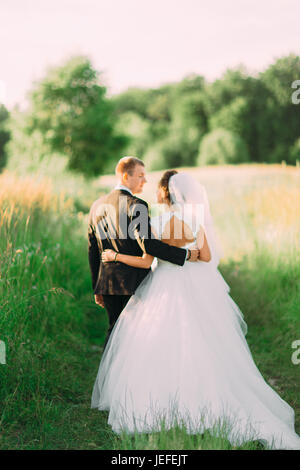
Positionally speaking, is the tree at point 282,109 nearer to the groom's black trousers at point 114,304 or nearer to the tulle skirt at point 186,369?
the groom's black trousers at point 114,304

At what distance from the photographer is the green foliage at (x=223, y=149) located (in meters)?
40.8

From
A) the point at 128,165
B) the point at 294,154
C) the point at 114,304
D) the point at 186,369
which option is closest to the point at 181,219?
the point at 128,165

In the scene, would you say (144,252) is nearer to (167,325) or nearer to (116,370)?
(167,325)

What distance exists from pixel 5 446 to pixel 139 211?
1.82m

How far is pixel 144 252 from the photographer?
3.46m

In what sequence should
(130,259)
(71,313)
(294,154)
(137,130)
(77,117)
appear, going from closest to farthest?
(130,259), (71,313), (77,117), (294,154), (137,130)

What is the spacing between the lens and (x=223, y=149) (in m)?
40.8

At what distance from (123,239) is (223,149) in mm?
38594

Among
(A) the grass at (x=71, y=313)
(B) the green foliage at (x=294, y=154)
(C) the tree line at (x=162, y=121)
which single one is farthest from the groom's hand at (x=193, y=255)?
(B) the green foliage at (x=294, y=154)

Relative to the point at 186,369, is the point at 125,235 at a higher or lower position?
higher

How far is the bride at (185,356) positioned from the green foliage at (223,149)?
38.1 meters

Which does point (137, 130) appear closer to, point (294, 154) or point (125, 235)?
point (294, 154)

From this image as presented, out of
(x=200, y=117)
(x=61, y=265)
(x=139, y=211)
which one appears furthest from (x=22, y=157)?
(x=139, y=211)

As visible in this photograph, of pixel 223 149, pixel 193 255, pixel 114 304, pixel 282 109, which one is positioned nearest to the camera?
pixel 193 255
